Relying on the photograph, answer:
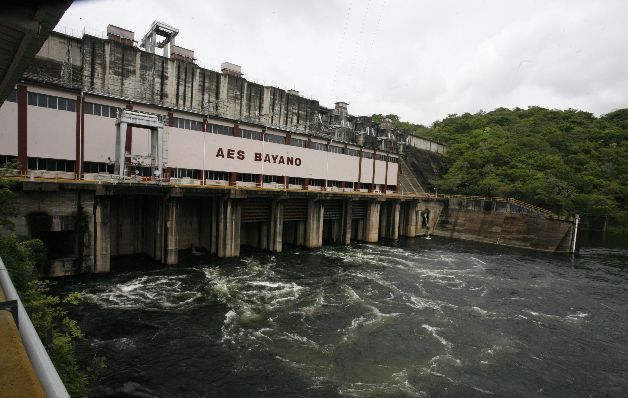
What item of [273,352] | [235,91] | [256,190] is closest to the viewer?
[273,352]

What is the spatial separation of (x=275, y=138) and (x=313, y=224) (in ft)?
33.9

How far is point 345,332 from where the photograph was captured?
17688 mm

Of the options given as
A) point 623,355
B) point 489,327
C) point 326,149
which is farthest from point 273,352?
point 326,149

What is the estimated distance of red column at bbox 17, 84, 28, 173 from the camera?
23391mm

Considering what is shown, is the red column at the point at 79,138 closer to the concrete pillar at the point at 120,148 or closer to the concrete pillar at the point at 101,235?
the concrete pillar at the point at 120,148

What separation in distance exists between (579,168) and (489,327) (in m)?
68.0

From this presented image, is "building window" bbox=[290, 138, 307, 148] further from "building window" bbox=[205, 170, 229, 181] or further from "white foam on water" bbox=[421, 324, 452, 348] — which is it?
"white foam on water" bbox=[421, 324, 452, 348]

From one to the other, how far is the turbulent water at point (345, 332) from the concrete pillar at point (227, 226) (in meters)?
1.33

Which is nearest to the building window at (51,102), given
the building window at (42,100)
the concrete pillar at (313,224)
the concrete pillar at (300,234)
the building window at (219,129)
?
the building window at (42,100)

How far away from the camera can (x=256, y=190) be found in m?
32.0

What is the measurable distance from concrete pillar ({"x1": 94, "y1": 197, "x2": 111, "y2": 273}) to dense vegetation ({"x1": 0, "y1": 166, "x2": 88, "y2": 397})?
3.17 meters

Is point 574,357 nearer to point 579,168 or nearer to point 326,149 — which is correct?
point 326,149

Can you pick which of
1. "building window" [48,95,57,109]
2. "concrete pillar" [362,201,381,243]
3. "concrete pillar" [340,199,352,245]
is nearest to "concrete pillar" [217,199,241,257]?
"building window" [48,95,57,109]

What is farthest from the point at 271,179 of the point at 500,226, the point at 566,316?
the point at 500,226
